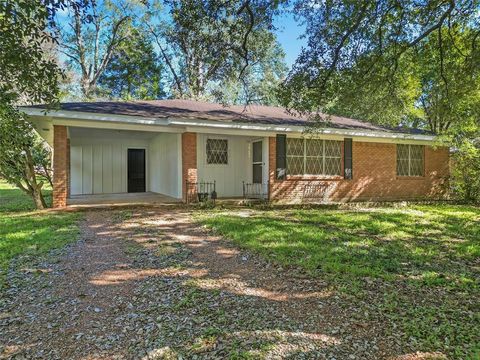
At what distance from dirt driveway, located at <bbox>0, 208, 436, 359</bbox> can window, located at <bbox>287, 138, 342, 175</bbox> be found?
7.31 m

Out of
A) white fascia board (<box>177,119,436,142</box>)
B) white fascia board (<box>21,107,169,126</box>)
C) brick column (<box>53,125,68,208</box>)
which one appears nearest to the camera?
white fascia board (<box>21,107,169,126</box>)

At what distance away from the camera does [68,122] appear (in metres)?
9.63

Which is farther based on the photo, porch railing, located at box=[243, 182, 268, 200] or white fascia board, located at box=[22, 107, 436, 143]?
porch railing, located at box=[243, 182, 268, 200]

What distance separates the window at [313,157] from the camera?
484 inches

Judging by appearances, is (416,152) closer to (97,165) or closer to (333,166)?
(333,166)

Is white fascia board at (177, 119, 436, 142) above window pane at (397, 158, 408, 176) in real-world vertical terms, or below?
above

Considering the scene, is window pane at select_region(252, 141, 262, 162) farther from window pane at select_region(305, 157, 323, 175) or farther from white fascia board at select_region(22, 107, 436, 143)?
window pane at select_region(305, 157, 323, 175)

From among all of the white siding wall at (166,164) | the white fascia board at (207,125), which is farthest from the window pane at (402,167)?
the white siding wall at (166,164)

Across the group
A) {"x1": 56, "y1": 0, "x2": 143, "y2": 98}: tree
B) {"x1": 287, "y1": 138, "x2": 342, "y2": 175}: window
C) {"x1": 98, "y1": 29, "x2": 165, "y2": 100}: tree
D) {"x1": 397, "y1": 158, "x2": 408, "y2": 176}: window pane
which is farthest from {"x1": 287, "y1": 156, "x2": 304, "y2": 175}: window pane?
{"x1": 98, "y1": 29, "x2": 165, "y2": 100}: tree

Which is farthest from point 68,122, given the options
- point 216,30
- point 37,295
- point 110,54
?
point 110,54

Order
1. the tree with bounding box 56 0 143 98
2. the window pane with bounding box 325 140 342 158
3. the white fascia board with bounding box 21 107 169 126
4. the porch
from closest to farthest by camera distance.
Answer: the white fascia board with bounding box 21 107 169 126
the porch
the window pane with bounding box 325 140 342 158
the tree with bounding box 56 0 143 98

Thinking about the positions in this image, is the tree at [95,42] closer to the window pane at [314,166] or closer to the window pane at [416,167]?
the window pane at [314,166]

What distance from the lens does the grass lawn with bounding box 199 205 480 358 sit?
326 cm

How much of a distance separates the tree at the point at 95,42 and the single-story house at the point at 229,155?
1504 cm
